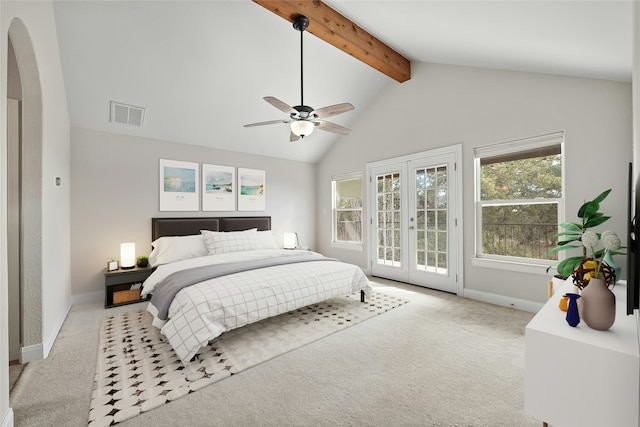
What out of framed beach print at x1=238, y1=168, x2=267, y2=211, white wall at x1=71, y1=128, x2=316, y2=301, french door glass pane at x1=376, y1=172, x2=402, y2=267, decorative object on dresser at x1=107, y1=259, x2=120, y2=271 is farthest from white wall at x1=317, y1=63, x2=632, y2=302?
decorative object on dresser at x1=107, y1=259, x2=120, y2=271

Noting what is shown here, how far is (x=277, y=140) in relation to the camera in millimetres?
5203

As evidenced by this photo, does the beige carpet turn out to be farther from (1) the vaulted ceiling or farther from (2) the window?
(2) the window

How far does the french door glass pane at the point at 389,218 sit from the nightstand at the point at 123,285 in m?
3.50

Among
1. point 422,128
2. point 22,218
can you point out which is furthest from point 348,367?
point 422,128

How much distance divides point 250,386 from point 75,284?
3190 millimetres

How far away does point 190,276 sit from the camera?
2732mm

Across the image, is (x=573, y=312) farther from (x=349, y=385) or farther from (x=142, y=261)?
(x=142, y=261)

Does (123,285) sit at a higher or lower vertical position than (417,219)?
lower

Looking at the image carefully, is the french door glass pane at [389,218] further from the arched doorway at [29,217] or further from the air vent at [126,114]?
the arched doorway at [29,217]

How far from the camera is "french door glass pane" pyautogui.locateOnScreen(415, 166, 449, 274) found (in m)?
4.12

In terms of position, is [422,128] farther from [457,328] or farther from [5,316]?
[5,316]

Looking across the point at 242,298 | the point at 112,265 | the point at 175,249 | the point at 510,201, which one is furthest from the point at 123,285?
the point at 510,201

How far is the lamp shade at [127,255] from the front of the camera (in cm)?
378

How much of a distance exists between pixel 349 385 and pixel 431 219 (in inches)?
115
